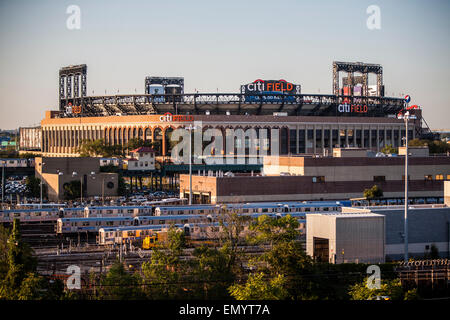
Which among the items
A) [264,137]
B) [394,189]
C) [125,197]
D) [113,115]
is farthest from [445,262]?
[113,115]

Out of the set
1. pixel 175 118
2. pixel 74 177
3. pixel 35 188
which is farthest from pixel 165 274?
pixel 175 118

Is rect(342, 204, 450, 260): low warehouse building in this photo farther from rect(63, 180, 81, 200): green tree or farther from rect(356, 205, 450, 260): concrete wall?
rect(63, 180, 81, 200): green tree

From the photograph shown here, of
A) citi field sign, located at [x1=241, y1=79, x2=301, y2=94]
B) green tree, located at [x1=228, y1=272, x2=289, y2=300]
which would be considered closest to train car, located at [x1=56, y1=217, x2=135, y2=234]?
green tree, located at [x1=228, y1=272, x2=289, y2=300]

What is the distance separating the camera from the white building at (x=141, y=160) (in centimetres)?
8056

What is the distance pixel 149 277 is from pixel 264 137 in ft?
262

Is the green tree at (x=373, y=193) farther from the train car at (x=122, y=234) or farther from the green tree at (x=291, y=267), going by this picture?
the green tree at (x=291, y=267)

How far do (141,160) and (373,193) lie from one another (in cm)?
3367

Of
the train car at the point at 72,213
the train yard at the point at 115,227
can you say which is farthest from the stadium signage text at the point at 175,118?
the train car at the point at 72,213

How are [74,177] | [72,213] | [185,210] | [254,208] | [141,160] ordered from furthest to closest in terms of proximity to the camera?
[141,160] < [74,177] < [72,213] < [254,208] < [185,210]

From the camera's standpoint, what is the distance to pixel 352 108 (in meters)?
112

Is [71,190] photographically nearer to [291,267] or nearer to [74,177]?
[74,177]

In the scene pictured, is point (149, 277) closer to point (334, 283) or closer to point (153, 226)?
point (334, 283)

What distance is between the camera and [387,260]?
104 feet

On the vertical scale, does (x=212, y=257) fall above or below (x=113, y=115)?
below
